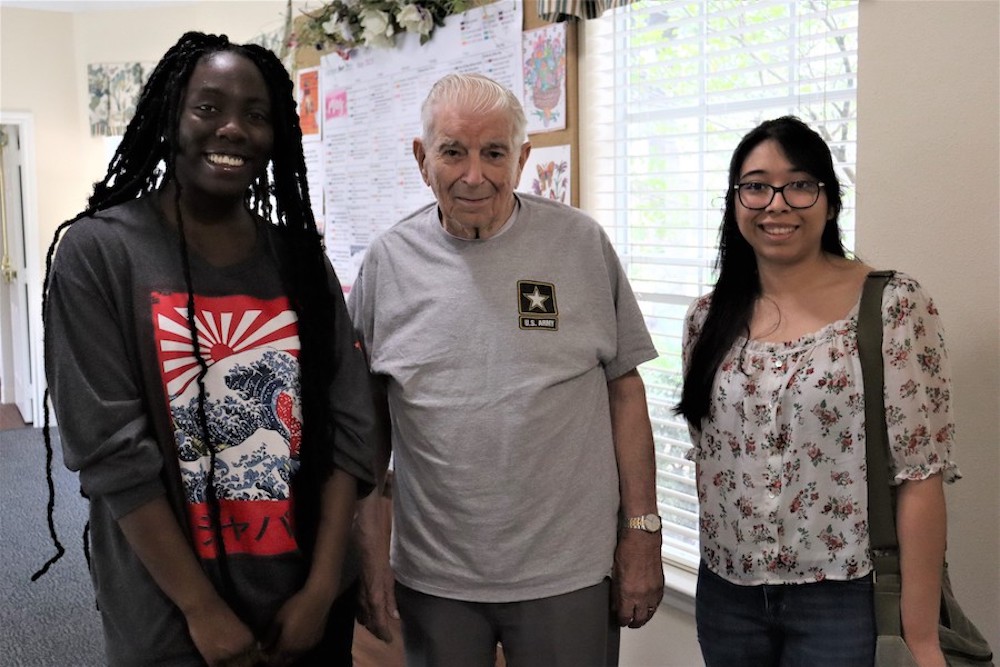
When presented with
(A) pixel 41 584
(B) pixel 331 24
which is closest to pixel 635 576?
(B) pixel 331 24

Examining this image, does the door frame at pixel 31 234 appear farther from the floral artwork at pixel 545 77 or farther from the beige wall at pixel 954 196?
the beige wall at pixel 954 196

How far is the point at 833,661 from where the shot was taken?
142 cm

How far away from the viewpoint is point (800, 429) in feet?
4.62

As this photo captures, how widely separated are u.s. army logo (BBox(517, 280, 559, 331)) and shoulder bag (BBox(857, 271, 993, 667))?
0.49 m

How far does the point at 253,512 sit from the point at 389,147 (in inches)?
87.6

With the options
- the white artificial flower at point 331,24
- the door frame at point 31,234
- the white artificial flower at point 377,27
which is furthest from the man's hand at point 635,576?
the door frame at point 31,234

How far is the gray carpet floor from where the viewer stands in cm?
306

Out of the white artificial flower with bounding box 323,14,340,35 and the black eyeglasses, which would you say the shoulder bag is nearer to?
the black eyeglasses

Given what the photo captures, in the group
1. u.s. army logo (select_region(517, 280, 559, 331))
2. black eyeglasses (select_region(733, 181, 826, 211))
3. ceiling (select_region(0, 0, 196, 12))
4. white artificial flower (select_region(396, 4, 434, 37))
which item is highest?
ceiling (select_region(0, 0, 196, 12))

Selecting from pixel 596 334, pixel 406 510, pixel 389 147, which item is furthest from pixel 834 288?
pixel 389 147

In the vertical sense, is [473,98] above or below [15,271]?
above

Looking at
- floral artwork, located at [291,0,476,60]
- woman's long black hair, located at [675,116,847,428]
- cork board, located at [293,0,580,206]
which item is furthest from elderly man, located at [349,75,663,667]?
floral artwork, located at [291,0,476,60]

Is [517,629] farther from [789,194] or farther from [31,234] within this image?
[31,234]

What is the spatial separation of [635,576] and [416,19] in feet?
6.65
